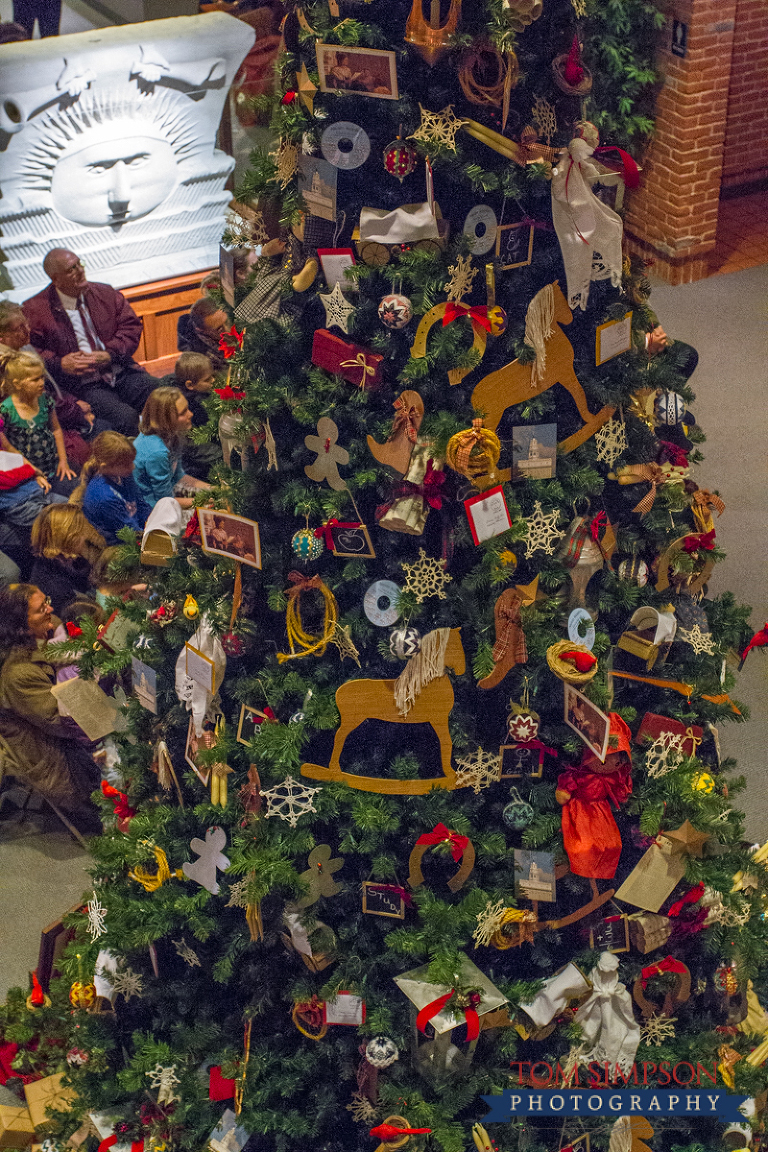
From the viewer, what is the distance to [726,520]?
604 centimetres

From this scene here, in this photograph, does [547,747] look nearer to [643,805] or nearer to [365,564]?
[643,805]

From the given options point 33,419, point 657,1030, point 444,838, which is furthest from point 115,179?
point 657,1030

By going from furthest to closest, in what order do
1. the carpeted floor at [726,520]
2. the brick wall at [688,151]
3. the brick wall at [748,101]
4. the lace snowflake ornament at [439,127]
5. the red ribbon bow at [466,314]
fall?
the brick wall at [748,101] < the brick wall at [688,151] < the carpeted floor at [726,520] < the red ribbon bow at [466,314] < the lace snowflake ornament at [439,127]

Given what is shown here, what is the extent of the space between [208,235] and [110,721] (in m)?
5.34

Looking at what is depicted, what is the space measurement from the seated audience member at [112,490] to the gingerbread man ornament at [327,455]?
2.05 m

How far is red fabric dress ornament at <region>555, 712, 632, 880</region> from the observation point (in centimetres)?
302

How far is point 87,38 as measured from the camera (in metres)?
6.98

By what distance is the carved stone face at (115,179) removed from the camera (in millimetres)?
7223

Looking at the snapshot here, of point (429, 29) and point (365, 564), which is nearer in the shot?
point (429, 29)

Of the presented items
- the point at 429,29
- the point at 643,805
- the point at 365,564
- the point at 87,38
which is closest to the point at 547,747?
the point at 643,805

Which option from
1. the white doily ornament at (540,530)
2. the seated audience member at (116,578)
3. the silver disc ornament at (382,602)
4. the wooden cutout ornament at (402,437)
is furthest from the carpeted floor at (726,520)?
the wooden cutout ornament at (402,437)

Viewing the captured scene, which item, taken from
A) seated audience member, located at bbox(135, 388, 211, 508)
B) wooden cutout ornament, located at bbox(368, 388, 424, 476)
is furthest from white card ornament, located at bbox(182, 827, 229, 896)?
seated audience member, located at bbox(135, 388, 211, 508)

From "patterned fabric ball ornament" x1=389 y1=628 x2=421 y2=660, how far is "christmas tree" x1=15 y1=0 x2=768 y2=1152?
0.01m

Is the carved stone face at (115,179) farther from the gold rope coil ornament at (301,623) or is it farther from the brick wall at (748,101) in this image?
the gold rope coil ornament at (301,623)
